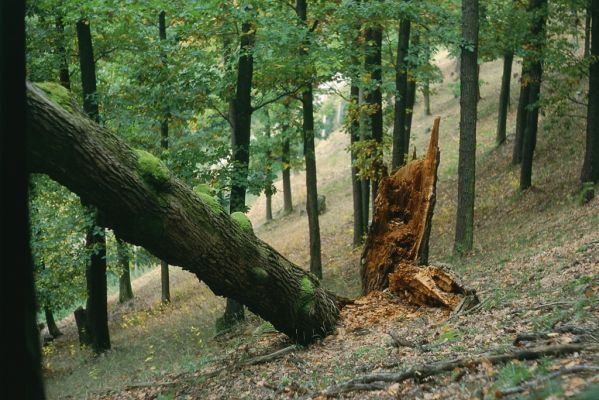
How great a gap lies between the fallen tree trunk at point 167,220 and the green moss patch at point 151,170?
1cm

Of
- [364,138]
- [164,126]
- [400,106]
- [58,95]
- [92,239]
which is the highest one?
[58,95]

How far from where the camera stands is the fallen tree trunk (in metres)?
6.00

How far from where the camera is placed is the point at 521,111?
22.5 m

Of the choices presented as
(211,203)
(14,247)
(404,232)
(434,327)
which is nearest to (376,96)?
(404,232)

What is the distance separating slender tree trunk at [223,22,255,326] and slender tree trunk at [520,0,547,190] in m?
8.57

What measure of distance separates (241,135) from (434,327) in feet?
27.0

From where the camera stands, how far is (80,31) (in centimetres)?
1491

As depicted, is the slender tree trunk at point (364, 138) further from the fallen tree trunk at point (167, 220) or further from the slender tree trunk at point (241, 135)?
the fallen tree trunk at point (167, 220)

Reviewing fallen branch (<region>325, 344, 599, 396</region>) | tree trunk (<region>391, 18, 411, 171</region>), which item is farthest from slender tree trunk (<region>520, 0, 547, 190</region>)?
fallen branch (<region>325, 344, 599, 396</region>)

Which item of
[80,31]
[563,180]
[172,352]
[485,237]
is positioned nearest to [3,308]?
[172,352]

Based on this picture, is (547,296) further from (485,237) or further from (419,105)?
(419,105)

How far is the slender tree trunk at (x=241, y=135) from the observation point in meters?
14.2

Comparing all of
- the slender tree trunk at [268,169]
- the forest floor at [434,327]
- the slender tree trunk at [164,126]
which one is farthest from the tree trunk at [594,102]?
the slender tree trunk at [164,126]

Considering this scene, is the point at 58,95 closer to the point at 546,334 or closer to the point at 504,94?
the point at 546,334
